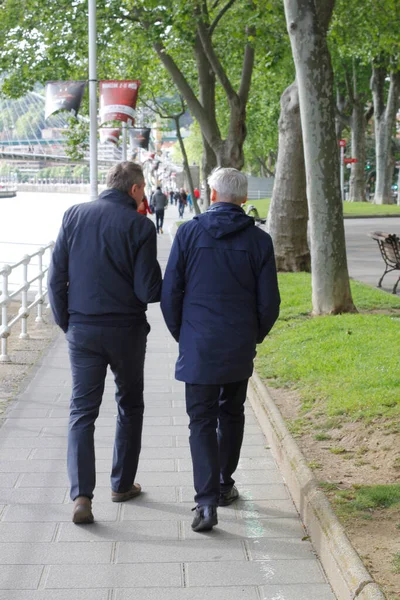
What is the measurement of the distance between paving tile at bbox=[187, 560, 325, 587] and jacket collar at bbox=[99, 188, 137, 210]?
6.10ft

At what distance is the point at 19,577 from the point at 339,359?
4804 mm

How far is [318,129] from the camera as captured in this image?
36.8 ft

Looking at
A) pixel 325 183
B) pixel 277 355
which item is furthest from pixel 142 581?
pixel 325 183

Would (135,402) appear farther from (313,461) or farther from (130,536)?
(313,461)

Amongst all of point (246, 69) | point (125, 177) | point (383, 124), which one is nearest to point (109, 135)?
point (246, 69)

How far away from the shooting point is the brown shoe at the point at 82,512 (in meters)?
5.12

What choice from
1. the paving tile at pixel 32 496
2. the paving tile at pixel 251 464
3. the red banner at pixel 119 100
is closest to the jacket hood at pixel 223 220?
the paving tile at pixel 32 496

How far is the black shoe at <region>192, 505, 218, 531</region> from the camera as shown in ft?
16.5

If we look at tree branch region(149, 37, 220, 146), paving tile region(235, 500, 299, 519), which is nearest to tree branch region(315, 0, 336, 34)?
paving tile region(235, 500, 299, 519)

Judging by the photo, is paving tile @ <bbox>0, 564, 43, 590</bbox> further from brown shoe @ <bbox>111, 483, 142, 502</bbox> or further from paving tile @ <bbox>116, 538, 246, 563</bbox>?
brown shoe @ <bbox>111, 483, 142, 502</bbox>

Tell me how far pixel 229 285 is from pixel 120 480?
134 centimetres

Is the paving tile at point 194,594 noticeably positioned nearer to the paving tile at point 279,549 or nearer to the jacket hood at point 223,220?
the paving tile at point 279,549

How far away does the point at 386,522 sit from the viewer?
4.75 metres

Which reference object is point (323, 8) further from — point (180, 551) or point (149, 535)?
point (180, 551)
